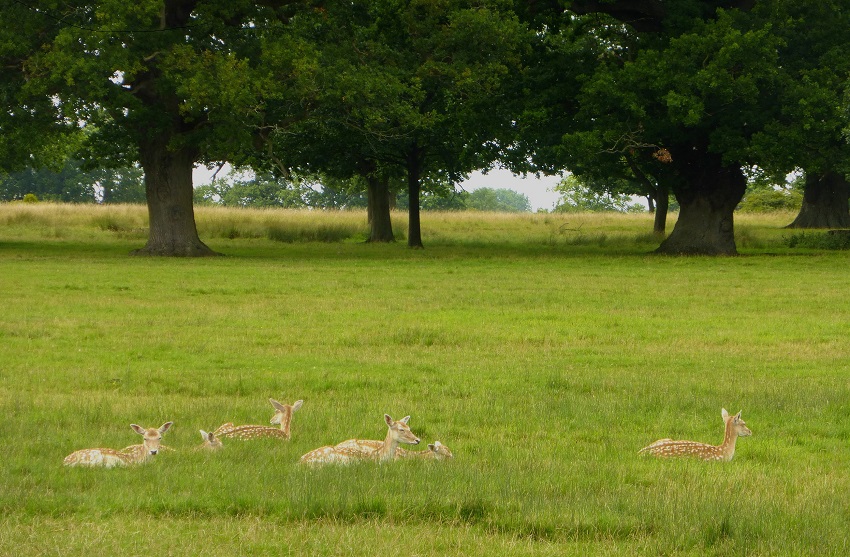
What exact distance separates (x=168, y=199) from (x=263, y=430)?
29.4 metres

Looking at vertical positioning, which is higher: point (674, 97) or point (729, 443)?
point (674, 97)

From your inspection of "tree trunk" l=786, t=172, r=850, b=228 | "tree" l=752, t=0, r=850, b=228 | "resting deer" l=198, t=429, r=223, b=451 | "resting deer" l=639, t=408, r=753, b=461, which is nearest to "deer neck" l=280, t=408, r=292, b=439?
"resting deer" l=198, t=429, r=223, b=451

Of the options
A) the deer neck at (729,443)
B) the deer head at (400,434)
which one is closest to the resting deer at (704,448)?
the deer neck at (729,443)

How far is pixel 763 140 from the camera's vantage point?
1372 inches

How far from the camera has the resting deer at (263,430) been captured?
919cm

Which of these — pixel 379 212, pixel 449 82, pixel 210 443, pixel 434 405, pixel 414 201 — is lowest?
pixel 434 405

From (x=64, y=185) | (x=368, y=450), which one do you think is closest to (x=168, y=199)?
(x=368, y=450)

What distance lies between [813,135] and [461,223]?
108ft

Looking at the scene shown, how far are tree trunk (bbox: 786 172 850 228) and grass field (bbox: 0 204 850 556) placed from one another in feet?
128

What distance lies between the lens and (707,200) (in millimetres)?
39688

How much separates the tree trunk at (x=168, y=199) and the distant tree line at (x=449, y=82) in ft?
0.22

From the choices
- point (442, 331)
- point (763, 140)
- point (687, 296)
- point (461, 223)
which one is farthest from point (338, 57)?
point (461, 223)

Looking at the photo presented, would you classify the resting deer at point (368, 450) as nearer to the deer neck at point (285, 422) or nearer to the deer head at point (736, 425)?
the deer neck at point (285, 422)

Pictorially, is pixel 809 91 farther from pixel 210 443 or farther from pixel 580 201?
pixel 580 201
